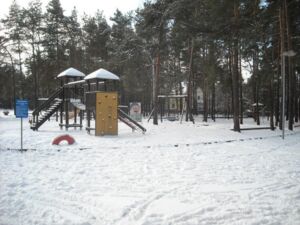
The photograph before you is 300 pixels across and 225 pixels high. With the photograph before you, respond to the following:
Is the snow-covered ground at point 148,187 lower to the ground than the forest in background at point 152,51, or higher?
lower

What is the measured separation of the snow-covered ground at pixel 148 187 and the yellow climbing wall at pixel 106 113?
645cm

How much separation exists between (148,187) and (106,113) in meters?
11.9

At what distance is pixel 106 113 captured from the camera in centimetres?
1856

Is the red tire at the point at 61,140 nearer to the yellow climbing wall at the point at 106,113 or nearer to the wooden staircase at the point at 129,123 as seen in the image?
the yellow climbing wall at the point at 106,113

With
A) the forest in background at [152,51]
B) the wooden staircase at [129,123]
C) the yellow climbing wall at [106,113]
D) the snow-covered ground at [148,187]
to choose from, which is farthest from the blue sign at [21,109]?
the forest in background at [152,51]

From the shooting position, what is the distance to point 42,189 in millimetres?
6691

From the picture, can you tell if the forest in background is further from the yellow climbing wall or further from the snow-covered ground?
the snow-covered ground

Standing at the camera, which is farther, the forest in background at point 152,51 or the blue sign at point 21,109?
the forest in background at point 152,51

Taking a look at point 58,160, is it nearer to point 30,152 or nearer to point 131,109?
point 30,152

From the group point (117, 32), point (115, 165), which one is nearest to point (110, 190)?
point (115, 165)

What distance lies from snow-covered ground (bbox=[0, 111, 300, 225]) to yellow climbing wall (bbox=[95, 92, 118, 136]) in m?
6.45

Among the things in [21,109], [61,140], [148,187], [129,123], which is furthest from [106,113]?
[148,187]

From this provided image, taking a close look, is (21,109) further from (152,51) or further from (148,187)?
(152,51)

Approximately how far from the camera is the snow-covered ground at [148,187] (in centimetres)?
517
